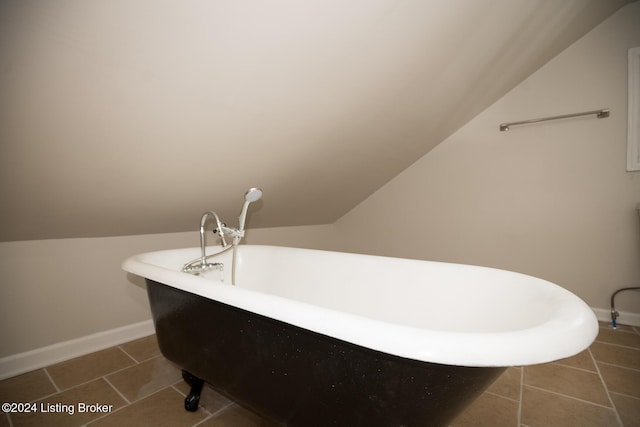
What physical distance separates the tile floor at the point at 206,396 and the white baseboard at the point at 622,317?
1.64 ft

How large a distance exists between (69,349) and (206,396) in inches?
32.6

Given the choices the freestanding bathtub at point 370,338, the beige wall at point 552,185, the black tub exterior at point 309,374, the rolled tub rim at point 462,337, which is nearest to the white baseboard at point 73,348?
the beige wall at point 552,185

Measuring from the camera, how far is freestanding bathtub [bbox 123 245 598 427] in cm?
54

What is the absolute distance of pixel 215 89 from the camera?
1.06 metres

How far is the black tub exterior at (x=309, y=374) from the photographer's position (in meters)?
0.62

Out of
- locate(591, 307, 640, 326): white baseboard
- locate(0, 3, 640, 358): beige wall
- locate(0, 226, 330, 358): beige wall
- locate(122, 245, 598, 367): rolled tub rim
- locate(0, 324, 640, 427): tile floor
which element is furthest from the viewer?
locate(591, 307, 640, 326): white baseboard

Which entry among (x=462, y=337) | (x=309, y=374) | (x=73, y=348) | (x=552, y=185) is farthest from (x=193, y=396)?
(x=552, y=185)

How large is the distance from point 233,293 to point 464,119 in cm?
228

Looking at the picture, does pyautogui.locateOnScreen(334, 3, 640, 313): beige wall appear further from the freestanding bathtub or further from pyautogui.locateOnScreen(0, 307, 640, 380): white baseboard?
the freestanding bathtub

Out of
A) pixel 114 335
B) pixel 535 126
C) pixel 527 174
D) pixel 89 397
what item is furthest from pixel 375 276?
pixel 535 126

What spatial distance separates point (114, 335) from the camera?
167 cm

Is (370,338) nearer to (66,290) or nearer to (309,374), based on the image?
(309,374)

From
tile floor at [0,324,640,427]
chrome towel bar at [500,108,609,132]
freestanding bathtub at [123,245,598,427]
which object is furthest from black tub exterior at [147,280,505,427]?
chrome towel bar at [500,108,609,132]

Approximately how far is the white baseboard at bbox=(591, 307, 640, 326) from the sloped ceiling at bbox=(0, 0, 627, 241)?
66.5 inches
